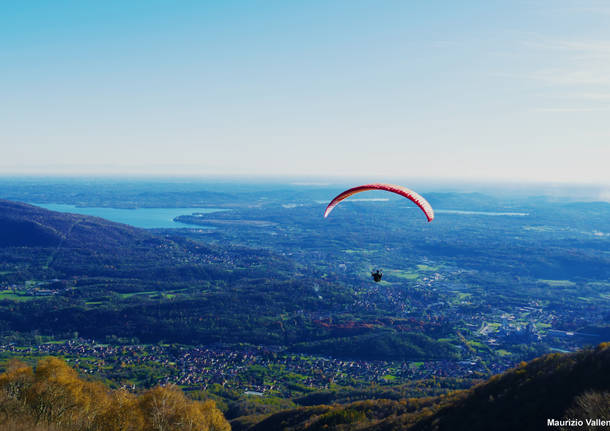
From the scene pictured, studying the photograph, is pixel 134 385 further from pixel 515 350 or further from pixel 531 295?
pixel 531 295

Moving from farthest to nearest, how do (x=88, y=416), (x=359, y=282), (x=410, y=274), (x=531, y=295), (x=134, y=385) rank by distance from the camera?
(x=410, y=274), (x=359, y=282), (x=531, y=295), (x=134, y=385), (x=88, y=416)

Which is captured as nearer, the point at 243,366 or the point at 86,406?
the point at 86,406

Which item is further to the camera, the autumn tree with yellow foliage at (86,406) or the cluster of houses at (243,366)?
the cluster of houses at (243,366)

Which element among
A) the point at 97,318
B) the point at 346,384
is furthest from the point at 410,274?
the point at 97,318

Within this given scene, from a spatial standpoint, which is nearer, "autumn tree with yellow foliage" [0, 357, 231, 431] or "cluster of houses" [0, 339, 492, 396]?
"autumn tree with yellow foliage" [0, 357, 231, 431]

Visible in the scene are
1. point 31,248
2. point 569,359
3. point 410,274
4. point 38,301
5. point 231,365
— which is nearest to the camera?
point 569,359

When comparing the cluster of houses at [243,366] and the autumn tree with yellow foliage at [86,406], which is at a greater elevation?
the autumn tree with yellow foliage at [86,406]

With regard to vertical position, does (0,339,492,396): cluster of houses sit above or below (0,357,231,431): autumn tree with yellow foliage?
below

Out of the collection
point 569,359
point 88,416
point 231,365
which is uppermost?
point 569,359

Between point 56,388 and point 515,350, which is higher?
point 56,388

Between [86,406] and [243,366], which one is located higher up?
[86,406]

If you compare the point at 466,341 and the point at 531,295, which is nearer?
the point at 466,341
